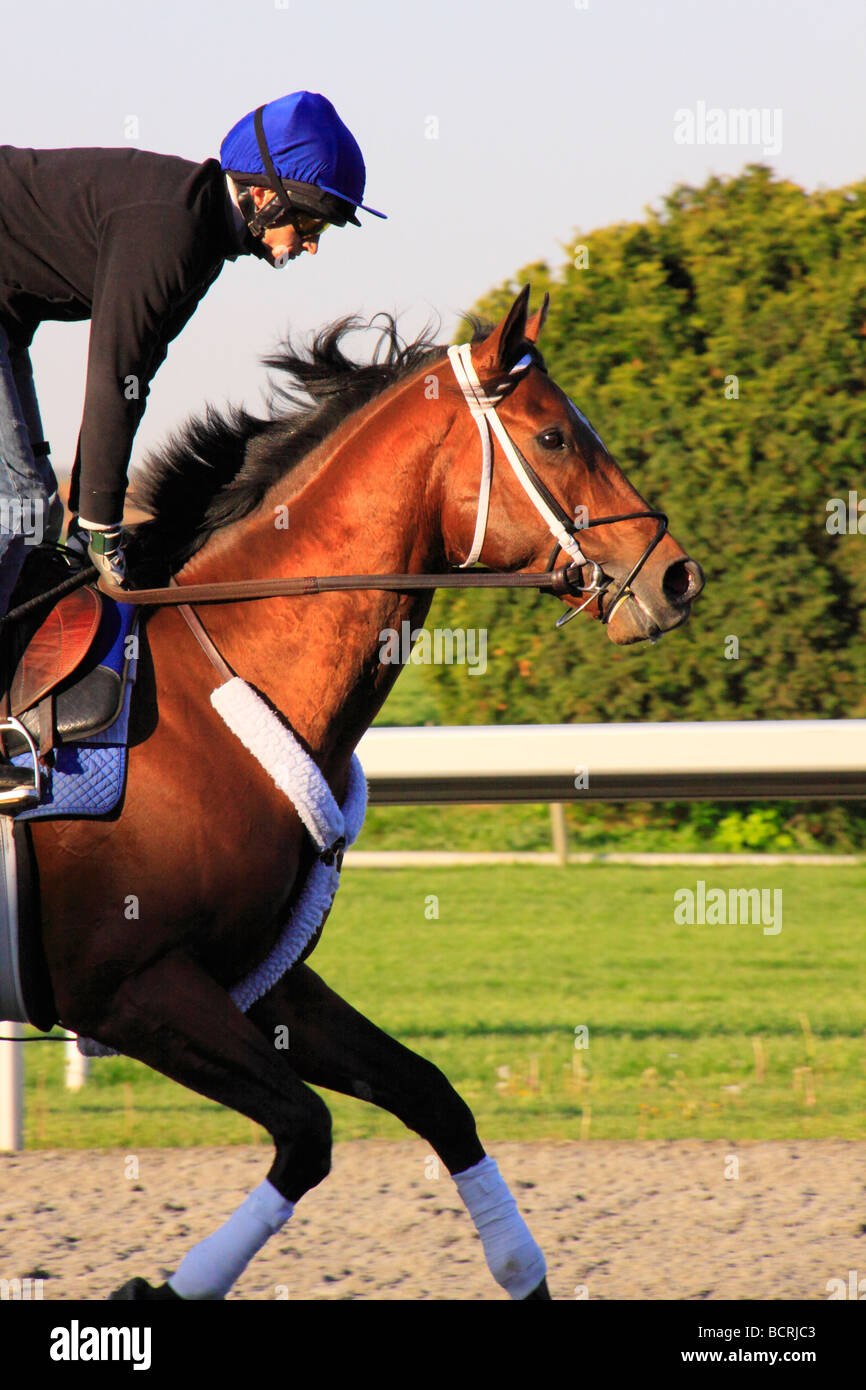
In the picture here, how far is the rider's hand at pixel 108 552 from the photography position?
9.93 ft

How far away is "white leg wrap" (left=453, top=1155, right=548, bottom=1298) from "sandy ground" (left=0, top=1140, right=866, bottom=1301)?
0.33 metres

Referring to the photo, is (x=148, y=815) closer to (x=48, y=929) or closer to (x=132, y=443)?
(x=48, y=929)

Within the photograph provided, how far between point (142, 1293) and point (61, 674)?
1222mm

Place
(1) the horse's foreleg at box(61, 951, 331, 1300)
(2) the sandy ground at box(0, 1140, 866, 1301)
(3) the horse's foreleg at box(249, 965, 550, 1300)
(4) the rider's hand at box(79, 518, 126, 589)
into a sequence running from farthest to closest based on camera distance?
1. (2) the sandy ground at box(0, 1140, 866, 1301)
2. (3) the horse's foreleg at box(249, 965, 550, 1300)
3. (4) the rider's hand at box(79, 518, 126, 589)
4. (1) the horse's foreleg at box(61, 951, 331, 1300)

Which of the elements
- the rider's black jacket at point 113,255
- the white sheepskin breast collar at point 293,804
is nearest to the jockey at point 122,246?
the rider's black jacket at point 113,255

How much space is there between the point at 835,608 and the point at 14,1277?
533 cm

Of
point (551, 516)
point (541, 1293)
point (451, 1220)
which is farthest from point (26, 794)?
point (451, 1220)

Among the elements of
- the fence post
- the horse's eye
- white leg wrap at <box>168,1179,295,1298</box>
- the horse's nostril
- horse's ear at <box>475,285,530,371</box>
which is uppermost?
horse's ear at <box>475,285,530,371</box>

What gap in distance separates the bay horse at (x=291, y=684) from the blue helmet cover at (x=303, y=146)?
40 cm

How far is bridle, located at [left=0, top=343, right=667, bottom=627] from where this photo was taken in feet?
10.1

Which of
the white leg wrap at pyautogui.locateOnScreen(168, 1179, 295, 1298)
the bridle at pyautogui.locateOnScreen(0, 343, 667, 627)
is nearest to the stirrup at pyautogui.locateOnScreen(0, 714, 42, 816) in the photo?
the bridle at pyautogui.locateOnScreen(0, 343, 667, 627)

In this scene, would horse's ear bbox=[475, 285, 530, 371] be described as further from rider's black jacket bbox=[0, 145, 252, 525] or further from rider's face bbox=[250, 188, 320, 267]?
rider's black jacket bbox=[0, 145, 252, 525]

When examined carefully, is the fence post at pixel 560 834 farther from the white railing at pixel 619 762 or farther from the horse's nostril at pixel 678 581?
the horse's nostril at pixel 678 581
